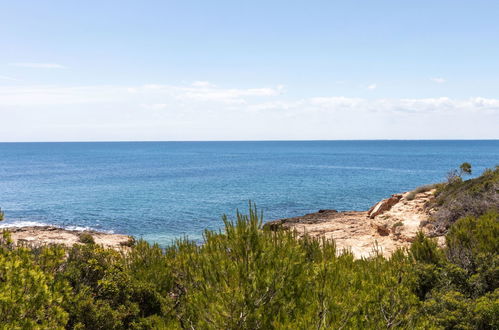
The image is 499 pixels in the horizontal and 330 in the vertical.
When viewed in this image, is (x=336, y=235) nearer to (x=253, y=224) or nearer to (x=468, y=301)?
(x=468, y=301)

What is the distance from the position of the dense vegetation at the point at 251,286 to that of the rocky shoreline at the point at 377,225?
258 inches

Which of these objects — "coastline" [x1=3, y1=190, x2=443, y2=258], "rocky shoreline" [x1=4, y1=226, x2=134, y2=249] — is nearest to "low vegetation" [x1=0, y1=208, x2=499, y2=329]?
"coastline" [x1=3, y1=190, x2=443, y2=258]

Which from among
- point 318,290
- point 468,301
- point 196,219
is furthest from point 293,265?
point 196,219

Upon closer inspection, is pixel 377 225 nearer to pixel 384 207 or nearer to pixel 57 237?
pixel 384 207

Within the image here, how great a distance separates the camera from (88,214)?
42812mm

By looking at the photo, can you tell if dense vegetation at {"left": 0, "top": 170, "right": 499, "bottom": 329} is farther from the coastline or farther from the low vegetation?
the coastline

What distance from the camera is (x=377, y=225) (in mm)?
24984

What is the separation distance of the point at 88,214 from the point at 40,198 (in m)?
16.4

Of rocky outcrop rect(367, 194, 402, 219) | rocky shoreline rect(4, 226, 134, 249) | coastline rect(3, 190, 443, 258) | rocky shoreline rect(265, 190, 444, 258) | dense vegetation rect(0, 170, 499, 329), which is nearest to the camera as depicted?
dense vegetation rect(0, 170, 499, 329)

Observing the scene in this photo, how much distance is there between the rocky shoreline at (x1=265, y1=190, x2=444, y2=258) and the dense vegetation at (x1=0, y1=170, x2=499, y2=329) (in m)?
6.55

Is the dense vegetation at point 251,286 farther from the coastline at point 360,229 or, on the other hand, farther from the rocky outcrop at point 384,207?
the rocky outcrop at point 384,207

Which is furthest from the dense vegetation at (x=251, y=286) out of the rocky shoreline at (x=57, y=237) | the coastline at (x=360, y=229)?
the rocky shoreline at (x=57, y=237)

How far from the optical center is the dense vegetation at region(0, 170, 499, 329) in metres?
5.64

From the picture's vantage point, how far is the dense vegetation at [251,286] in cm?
564
